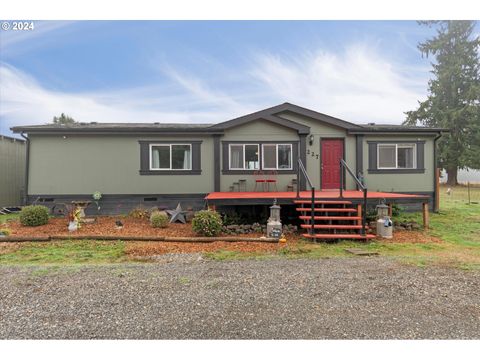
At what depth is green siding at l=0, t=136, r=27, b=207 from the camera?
449 inches

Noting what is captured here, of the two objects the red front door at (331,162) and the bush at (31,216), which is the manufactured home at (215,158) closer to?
the red front door at (331,162)

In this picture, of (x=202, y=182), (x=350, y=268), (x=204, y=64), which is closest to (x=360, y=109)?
(x=204, y=64)

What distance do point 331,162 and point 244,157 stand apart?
11.1 ft

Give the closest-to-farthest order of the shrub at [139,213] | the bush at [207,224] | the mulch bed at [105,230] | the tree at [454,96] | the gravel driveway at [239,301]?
the gravel driveway at [239,301] → the bush at [207,224] → the mulch bed at [105,230] → the shrub at [139,213] → the tree at [454,96]

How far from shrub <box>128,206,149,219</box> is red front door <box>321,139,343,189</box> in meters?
6.68

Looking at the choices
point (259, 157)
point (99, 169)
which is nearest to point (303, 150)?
point (259, 157)

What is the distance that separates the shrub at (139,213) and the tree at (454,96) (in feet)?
95.3

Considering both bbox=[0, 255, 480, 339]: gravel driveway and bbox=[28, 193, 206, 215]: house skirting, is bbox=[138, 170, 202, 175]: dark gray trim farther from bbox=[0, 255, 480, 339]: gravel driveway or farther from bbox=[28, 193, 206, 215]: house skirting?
bbox=[0, 255, 480, 339]: gravel driveway

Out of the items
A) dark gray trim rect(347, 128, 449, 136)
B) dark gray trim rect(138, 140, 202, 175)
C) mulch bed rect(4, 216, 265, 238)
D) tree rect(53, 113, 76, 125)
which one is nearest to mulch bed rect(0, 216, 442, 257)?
mulch bed rect(4, 216, 265, 238)

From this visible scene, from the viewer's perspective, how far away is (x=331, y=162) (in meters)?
10.5

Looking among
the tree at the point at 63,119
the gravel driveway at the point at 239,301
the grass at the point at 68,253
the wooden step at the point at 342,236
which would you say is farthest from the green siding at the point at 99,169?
the tree at the point at 63,119

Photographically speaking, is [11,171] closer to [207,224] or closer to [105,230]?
Answer: [105,230]

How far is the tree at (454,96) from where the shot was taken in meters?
26.2

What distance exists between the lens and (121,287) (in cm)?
380
